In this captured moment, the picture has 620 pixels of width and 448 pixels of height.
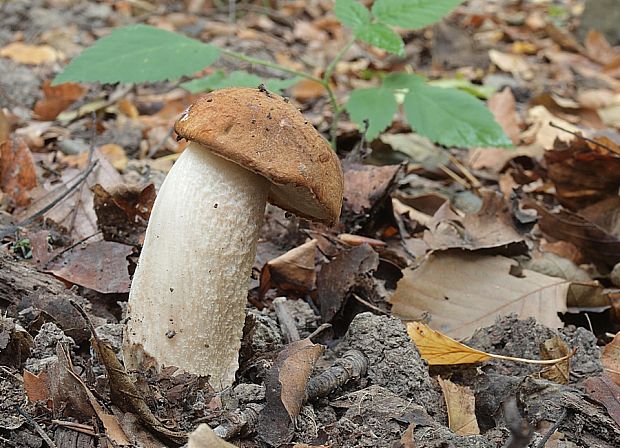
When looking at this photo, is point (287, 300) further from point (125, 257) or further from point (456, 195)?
point (456, 195)

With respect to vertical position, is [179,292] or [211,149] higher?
[211,149]

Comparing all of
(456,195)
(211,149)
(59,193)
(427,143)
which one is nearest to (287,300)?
(211,149)

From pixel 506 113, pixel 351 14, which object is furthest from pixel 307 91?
pixel 351 14

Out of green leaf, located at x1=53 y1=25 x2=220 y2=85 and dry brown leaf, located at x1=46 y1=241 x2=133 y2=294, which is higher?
green leaf, located at x1=53 y1=25 x2=220 y2=85

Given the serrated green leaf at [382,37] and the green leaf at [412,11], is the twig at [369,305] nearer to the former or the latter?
the serrated green leaf at [382,37]

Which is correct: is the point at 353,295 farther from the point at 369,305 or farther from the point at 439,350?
the point at 439,350

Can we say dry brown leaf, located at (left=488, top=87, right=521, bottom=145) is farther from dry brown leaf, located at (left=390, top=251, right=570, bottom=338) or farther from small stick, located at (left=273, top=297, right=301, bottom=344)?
small stick, located at (left=273, top=297, right=301, bottom=344)

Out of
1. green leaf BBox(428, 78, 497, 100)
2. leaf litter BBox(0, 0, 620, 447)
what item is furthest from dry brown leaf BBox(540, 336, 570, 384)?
green leaf BBox(428, 78, 497, 100)
